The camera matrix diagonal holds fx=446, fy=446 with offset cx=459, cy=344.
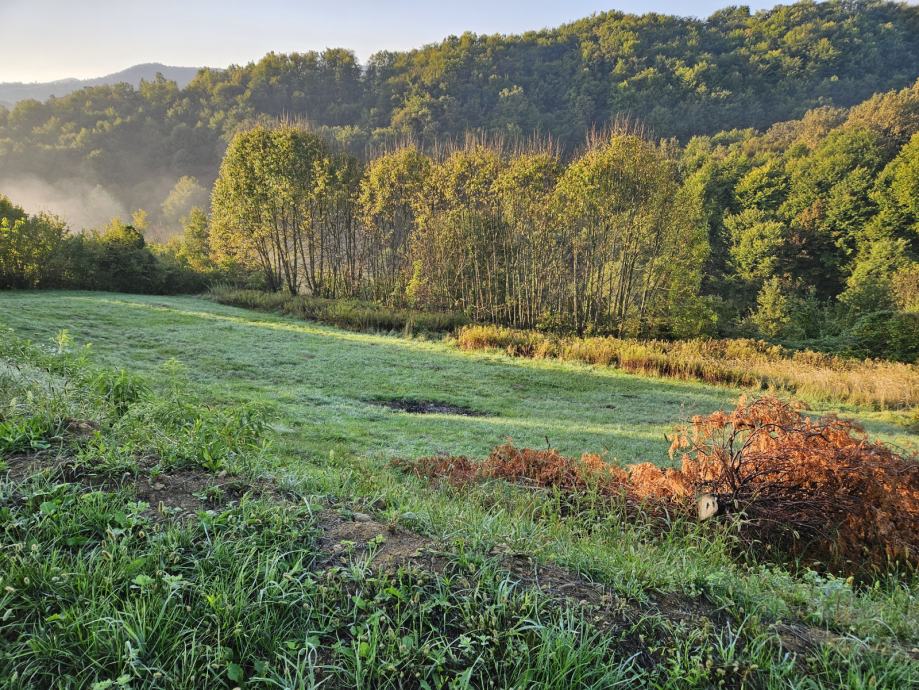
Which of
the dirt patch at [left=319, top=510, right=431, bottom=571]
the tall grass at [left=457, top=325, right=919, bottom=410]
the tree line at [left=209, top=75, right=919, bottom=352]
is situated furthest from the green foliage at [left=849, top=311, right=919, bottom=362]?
the dirt patch at [left=319, top=510, right=431, bottom=571]

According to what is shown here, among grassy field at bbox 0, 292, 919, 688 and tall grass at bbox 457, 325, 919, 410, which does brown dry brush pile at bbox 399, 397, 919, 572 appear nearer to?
grassy field at bbox 0, 292, 919, 688

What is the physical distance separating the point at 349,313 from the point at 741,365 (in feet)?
42.9

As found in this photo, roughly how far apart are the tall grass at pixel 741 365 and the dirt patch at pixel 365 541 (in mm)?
10480

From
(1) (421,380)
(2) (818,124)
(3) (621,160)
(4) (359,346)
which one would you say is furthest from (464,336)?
(2) (818,124)

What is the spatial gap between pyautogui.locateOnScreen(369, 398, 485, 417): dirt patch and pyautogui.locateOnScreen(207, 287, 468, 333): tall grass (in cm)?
813

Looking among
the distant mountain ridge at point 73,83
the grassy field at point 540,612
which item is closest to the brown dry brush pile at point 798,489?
the grassy field at point 540,612

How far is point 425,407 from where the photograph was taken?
7.93m

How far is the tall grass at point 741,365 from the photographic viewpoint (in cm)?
942

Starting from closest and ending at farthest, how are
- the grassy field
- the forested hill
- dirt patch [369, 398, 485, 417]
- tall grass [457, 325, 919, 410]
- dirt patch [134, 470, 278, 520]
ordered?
the grassy field, dirt patch [134, 470, 278, 520], dirt patch [369, 398, 485, 417], tall grass [457, 325, 919, 410], the forested hill

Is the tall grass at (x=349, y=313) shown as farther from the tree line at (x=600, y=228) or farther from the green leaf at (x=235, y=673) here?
the green leaf at (x=235, y=673)

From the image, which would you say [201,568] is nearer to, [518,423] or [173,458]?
[173,458]

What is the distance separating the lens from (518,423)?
279 inches

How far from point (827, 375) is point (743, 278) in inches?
914

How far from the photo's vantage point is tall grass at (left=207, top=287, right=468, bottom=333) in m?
17.1
